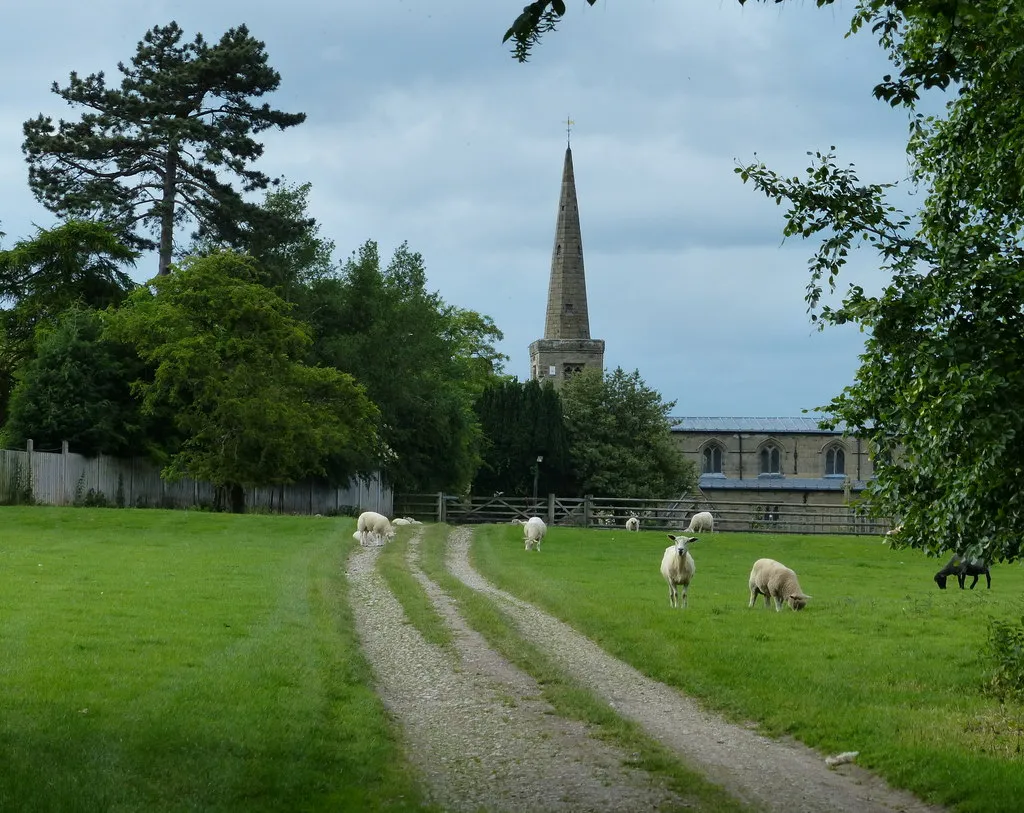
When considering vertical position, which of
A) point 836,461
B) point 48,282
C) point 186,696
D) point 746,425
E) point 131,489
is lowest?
point 186,696

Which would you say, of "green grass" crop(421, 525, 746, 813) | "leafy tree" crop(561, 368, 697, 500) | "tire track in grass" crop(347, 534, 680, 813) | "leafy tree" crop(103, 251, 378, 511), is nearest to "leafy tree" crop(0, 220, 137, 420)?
"leafy tree" crop(103, 251, 378, 511)

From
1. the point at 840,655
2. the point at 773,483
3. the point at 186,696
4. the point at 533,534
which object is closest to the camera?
the point at 186,696

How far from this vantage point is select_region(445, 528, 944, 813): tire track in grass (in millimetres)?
8883

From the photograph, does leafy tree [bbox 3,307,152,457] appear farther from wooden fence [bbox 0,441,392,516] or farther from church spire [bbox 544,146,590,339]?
church spire [bbox 544,146,590,339]

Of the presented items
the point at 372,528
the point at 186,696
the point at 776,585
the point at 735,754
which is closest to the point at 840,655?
the point at 776,585

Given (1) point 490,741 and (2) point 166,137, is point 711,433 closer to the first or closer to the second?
(2) point 166,137

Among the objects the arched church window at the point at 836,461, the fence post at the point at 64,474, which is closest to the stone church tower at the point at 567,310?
the arched church window at the point at 836,461

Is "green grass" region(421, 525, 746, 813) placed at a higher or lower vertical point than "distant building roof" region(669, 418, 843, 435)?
lower

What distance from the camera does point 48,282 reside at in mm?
58000

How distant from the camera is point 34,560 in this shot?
2642 centimetres

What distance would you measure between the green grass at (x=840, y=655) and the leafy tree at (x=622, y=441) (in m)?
43.8

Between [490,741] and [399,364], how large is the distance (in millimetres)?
51926

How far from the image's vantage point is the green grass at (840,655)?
33.3 feet

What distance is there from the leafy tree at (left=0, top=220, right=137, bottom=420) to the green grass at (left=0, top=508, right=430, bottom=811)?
34227 millimetres
